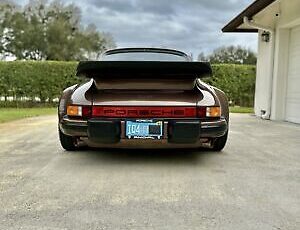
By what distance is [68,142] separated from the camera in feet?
17.4

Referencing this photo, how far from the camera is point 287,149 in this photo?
18.9 feet

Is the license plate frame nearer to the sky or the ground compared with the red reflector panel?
nearer to the ground

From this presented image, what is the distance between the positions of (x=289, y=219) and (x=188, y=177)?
4.33 feet

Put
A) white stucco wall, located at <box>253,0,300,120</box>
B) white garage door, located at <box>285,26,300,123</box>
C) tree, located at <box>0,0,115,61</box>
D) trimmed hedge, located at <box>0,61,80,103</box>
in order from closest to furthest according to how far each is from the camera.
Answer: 1. white garage door, located at <box>285,26,300,123</box>
2. white stucco wall, located at <box>253,0,300,120</box>
3. trimmed hedge, located at <box>0,61,80,103</box>
4. tree, located at <box>0,0,115,61</box>

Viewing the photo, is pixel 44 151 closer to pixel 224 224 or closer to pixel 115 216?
pixel 115 216

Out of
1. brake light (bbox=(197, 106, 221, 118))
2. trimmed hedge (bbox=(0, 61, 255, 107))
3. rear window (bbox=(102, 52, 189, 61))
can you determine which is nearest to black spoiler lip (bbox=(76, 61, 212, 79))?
brake light (bbox=(197, 106, 221, 118))

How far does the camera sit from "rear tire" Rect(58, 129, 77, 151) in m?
5.25

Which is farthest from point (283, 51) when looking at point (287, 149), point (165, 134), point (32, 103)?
point (32, 103)

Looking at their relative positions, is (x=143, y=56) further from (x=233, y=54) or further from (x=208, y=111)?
(x=233, y=54)

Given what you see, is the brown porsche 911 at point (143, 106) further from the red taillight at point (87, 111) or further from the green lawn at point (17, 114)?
the green lawn at point (17, 114)

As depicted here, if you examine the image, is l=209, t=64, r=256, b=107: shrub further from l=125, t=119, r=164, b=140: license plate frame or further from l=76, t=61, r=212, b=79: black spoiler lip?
l=125, t=119, r=164, b=140: license plate frame

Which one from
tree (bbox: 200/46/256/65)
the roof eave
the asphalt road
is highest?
tree (bbox: 200/46/256/65)

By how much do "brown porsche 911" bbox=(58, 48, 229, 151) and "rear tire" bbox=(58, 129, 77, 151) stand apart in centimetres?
61

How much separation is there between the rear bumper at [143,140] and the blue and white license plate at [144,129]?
0.05 metres
